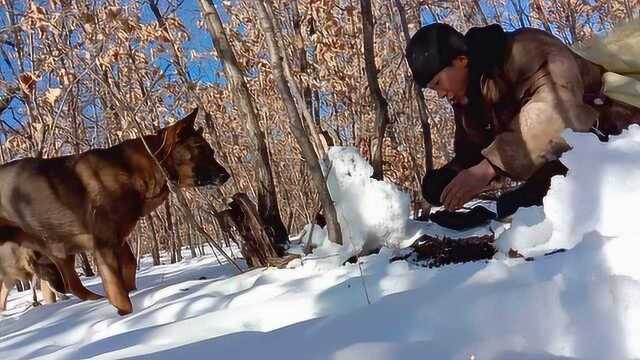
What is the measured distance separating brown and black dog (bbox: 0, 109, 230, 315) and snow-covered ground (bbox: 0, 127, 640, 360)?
1.10 metres

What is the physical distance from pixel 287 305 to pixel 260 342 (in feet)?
1.89

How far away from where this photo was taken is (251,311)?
6.22 feet

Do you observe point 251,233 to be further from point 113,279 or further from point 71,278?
point 71,278

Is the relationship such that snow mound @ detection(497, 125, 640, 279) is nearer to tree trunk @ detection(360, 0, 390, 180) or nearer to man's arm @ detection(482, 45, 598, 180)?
man's arm @ detection(482, 45, 598, 180)

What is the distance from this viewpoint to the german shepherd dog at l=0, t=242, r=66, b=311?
164 inches

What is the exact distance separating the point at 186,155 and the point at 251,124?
0.54 m

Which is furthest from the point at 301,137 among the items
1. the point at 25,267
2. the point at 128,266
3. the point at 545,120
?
the point at 25,267

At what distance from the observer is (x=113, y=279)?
10.6ft

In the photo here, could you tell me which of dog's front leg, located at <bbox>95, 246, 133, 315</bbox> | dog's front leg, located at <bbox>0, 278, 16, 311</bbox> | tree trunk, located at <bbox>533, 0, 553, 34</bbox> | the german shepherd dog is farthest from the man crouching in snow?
tree trunk, located at <bbox>533, 0, 553, 34</bbox>

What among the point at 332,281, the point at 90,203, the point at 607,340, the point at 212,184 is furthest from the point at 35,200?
the point at 607,340

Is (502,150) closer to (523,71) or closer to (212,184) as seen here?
(523,71)

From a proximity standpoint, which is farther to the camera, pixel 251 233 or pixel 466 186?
pixel 251 233

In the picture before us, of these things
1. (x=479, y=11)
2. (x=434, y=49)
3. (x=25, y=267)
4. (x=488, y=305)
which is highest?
(x=479, y=11)

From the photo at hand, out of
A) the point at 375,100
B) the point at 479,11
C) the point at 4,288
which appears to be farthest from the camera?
the point at 479,11
